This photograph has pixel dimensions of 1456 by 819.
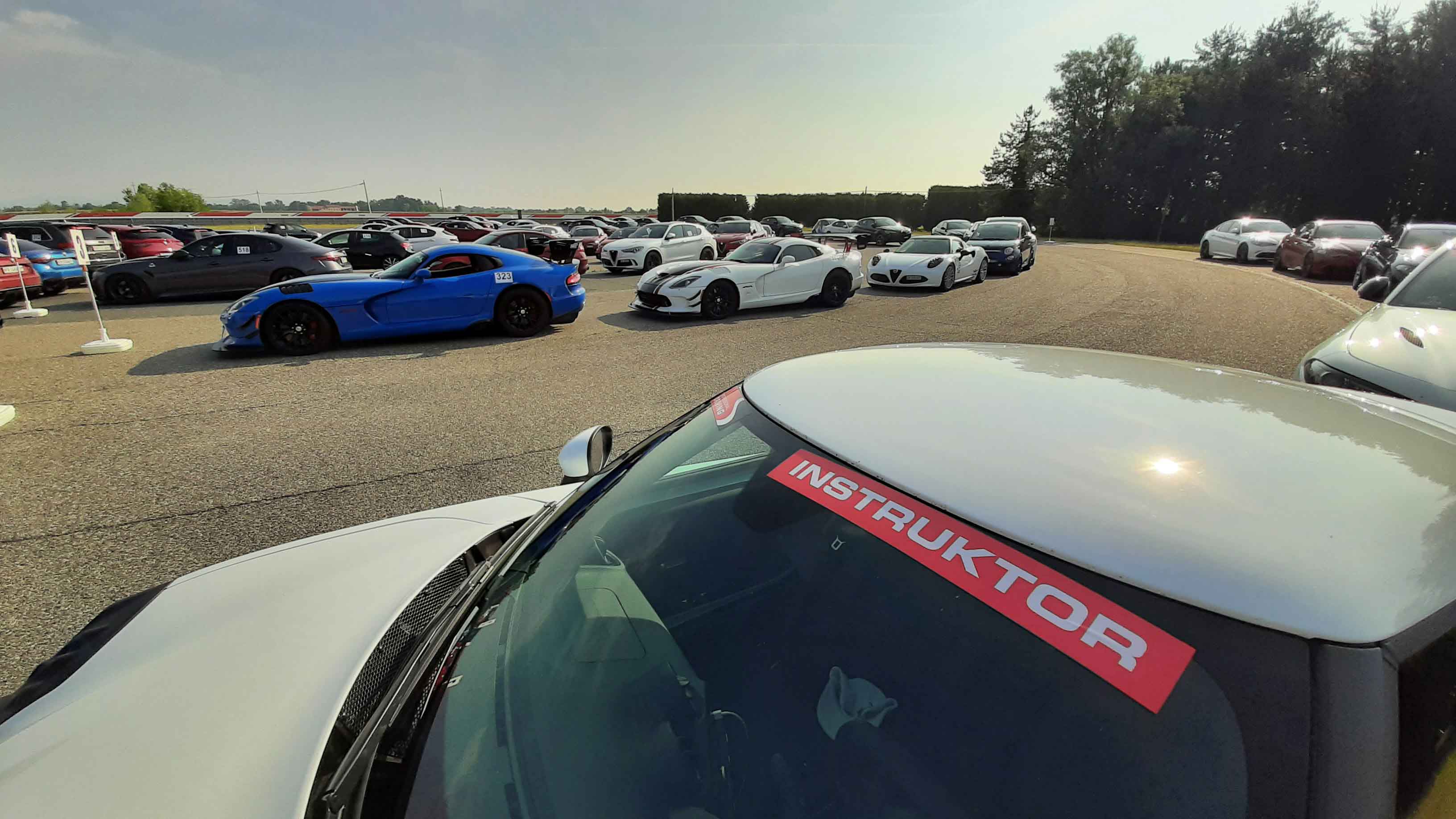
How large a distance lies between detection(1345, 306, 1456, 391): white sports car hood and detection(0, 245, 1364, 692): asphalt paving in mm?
1897

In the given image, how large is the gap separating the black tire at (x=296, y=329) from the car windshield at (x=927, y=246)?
1142 cm

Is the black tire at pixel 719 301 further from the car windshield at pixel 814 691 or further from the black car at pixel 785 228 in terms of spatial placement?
the black car at pixel 785 228

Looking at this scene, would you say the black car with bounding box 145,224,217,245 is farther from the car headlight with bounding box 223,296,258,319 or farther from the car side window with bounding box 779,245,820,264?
the car side window with bounding box 779,245,820,264

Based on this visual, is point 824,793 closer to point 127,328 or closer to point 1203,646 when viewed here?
point 1203,646

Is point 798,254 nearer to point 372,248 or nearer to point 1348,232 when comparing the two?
point 372,248

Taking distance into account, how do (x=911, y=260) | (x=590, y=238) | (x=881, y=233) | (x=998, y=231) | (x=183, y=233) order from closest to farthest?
(x=911, y=260) → (x=998, y=231) → (x=183, y=233) → (x=590, y=238) → (x=881, y=233)

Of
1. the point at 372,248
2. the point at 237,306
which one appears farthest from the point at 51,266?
the point at 237,306

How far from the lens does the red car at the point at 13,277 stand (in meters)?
10.8

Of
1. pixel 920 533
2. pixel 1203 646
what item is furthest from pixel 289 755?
pixel 1203 646

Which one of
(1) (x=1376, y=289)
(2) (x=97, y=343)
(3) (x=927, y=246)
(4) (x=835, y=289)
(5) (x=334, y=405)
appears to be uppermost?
(1) (x=1376, y=289)

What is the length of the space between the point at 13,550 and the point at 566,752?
402 cm

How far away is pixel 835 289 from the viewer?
1215cm

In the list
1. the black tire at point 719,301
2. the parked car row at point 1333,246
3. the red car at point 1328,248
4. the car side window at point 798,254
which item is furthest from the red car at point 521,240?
the red car at point 1328,248

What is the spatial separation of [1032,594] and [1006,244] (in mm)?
18595
